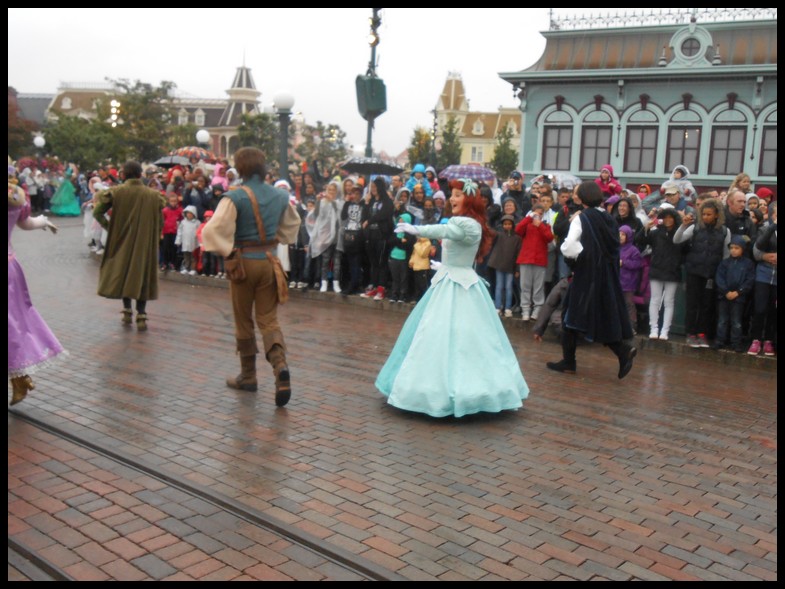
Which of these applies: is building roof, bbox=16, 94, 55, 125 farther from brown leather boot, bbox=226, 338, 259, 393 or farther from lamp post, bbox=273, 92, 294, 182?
brown leather boot, bbox=226, 338, 259, 393

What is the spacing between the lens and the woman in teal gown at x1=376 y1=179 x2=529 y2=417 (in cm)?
647

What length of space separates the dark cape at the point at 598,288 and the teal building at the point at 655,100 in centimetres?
2029

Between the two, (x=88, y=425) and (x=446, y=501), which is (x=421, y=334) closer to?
(x=446, y=501)

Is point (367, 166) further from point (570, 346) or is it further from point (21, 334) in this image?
point (21, 334)

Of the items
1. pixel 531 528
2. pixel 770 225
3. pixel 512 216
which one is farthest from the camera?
pixel 512 216

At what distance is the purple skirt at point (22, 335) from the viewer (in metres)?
6.06

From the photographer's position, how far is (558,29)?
3034 centimetres

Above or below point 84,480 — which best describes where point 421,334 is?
above

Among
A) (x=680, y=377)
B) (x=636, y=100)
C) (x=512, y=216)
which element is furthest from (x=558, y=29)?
(x=680, y=377)

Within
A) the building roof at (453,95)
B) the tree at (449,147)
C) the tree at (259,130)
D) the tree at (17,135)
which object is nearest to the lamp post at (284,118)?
the tree at (259,130)

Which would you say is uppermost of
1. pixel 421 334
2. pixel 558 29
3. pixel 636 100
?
pixel 558 29

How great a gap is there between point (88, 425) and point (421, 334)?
8.41 ft

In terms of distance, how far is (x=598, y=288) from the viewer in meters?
8.26

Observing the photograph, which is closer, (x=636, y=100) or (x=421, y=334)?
(x=421, y=334)
